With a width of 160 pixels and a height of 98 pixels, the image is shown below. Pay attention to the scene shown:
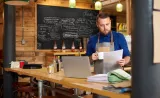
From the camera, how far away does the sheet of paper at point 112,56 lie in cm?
225

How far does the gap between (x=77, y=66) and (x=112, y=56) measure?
1.14 feet

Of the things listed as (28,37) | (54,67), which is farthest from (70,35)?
(54,67)

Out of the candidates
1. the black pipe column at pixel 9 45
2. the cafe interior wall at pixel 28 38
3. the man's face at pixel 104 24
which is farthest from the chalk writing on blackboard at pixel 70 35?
the man's face at pixel 104 24

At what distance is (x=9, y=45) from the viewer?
16.1ft

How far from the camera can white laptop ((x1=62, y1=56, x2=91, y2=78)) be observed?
2242mm

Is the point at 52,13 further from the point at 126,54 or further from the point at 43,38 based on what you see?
the point at 126,54

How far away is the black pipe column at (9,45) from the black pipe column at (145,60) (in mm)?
3864

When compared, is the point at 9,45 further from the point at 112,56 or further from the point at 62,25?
the point at 112,56

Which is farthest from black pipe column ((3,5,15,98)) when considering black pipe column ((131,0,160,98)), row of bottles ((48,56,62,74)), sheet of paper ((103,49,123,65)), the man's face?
black pipe column ((131,0,160,98))

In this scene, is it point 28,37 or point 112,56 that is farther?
point 28,37

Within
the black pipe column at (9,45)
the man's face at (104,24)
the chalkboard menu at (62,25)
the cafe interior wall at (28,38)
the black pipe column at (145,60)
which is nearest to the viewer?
the black pipe column at (145,60)

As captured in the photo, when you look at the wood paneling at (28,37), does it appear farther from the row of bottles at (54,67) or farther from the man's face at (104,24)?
the man's face at (104,24)

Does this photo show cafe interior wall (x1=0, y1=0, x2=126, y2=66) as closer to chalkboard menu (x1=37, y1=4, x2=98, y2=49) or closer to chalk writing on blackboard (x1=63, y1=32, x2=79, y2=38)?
chalkboard menu (x1=37, y1=4, x2=98, y2=49)

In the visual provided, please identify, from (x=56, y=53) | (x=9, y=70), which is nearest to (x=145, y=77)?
(x=9, y=70)
